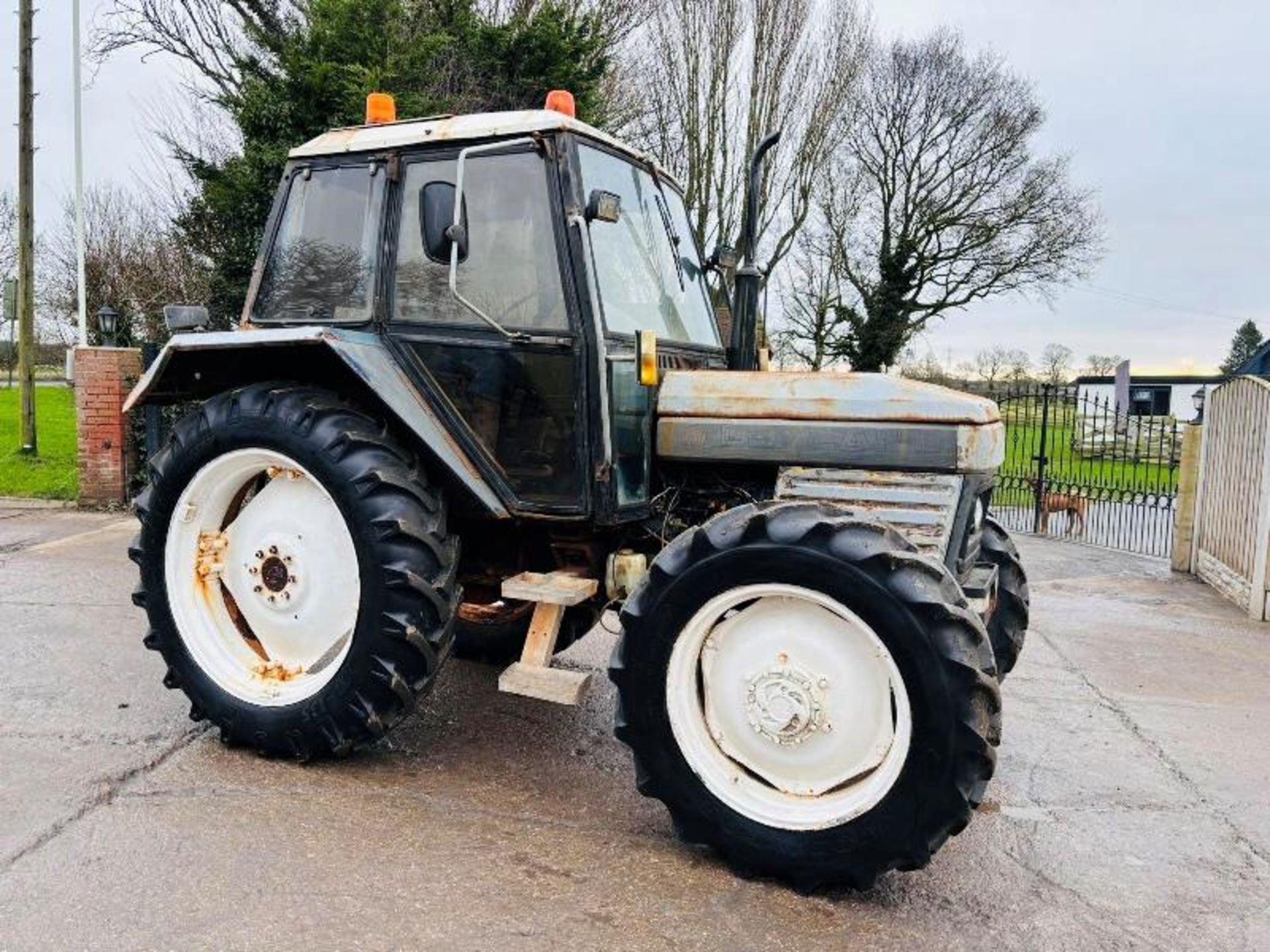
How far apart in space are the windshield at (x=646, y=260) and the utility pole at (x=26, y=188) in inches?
413

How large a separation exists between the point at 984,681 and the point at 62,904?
242cm

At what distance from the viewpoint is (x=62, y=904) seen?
2453mm

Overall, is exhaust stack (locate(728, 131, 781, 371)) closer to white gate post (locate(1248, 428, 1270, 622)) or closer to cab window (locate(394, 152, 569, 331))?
cab window (locate(394, 152, 569, 331))

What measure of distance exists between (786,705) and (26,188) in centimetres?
1233

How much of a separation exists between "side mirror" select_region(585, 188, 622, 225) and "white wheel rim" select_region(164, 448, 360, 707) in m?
1.33

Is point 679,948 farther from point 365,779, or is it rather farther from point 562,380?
point 562,380

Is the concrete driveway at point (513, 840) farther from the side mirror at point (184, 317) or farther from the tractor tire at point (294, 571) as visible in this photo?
the side mirror at point (184, 317)

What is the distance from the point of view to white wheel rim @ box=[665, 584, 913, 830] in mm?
2660

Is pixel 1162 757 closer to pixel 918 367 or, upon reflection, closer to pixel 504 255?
pixel 504 255

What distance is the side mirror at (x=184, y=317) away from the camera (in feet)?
12.7

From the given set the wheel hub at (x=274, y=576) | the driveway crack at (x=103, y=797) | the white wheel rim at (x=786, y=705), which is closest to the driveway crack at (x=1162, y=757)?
the white wheel rim at (x=786, y=705)

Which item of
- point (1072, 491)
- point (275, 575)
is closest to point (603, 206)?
point (275, 575)

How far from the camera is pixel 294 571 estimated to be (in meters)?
3.48

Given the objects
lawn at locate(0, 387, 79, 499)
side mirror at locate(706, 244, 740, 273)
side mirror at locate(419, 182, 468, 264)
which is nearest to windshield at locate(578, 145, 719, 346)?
side mirror at locate(706, 244, 740, 273)
